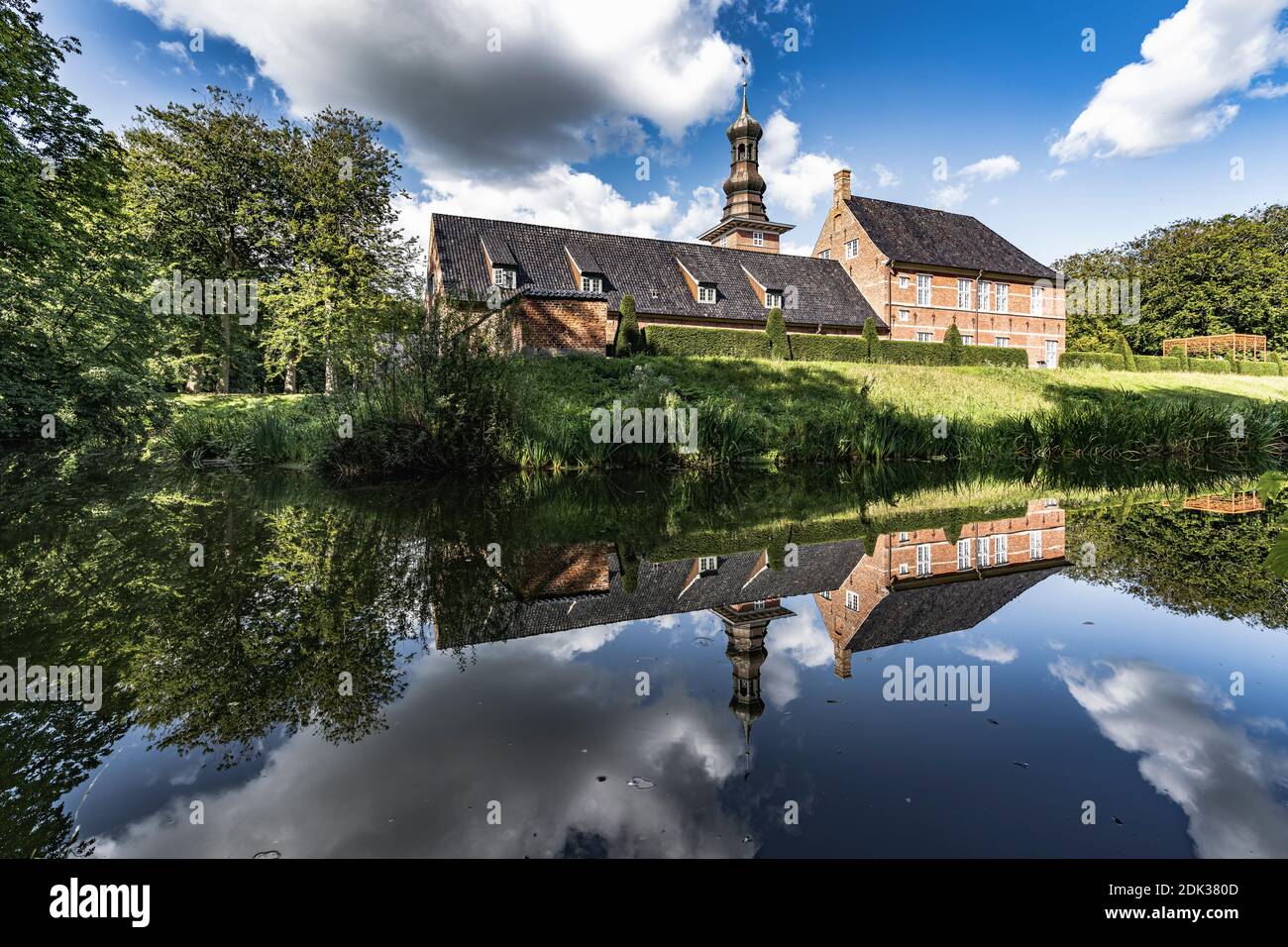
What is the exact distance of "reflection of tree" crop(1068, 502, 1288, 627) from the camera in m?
3.18

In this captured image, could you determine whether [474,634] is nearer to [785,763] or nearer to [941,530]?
[785,763]

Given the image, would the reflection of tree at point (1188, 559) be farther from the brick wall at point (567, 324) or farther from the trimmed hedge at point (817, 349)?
the trimmed hedge at point (817, 349)

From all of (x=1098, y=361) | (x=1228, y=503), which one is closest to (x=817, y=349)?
(x=1228, y=503)

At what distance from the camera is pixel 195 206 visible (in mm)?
25938

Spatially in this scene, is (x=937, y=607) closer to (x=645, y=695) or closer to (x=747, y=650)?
(x=747, y=650)

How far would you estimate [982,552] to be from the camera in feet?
14.3

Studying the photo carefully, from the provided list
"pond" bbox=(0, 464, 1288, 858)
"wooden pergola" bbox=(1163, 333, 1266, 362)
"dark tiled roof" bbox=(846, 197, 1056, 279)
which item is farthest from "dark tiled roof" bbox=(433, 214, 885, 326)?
"wooden pergola" bbox=(1163, 333, 1266, 362)

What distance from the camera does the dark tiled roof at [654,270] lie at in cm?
2597

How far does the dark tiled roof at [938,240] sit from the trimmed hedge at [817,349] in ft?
25.7

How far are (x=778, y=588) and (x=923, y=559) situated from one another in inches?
51.4

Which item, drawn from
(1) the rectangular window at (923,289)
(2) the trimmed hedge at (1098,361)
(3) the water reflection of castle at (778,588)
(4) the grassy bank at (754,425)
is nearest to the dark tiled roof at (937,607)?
(3) the water reflection of castle at (778,588)

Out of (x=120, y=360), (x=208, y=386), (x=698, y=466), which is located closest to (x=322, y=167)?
(x=208, y=386)

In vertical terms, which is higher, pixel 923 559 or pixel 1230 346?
pixel 1230 346
